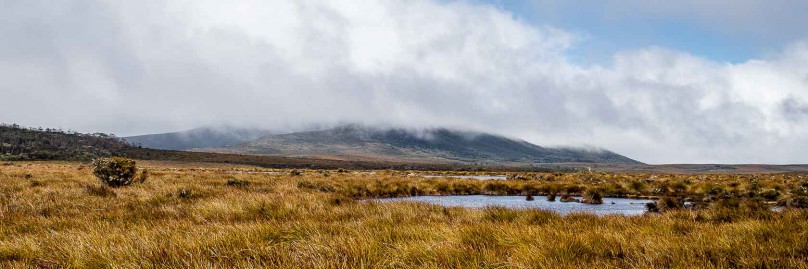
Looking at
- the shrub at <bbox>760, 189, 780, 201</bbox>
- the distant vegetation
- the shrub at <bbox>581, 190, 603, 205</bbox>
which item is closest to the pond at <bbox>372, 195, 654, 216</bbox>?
the shrub at <bbox>581, 190, 603, 205</bbox>

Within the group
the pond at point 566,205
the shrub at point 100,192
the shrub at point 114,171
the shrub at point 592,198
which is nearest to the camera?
the shrub at point 100,192

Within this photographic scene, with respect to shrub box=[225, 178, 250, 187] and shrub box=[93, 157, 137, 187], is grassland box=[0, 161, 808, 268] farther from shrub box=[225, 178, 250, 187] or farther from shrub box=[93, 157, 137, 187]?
shrub box=[225, 178, 250, 187]

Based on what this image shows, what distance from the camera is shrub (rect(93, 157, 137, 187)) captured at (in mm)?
19875

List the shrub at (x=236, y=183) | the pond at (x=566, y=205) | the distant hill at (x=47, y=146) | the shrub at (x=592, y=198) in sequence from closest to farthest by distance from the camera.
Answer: the pond at (x=566, y=205), the shrub at (x=592, y=198), the shrub at (x=236, y=183), the distant hill at (x=47, y=146)

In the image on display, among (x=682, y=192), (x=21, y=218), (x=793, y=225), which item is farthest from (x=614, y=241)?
(x=682, y=192)

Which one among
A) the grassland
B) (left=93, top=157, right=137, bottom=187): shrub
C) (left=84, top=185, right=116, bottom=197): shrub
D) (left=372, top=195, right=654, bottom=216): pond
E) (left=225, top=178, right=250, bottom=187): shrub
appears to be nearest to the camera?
the grassland

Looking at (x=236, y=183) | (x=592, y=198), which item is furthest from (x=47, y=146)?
(x=592, y=198)

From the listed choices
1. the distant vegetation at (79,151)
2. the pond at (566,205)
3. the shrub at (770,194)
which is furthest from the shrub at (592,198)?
the distant vegetation at (79,151)

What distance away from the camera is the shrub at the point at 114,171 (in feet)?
65.2

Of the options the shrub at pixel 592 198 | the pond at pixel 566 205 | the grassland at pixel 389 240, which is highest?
the grassland at pixel 389 240

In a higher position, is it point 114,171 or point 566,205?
point 114,171

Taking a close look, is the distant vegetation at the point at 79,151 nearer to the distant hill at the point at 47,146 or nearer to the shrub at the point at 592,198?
the distant hill at the point at 47,146

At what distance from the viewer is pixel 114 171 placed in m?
20.2

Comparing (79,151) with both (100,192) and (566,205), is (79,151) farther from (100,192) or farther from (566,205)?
(566,205)
